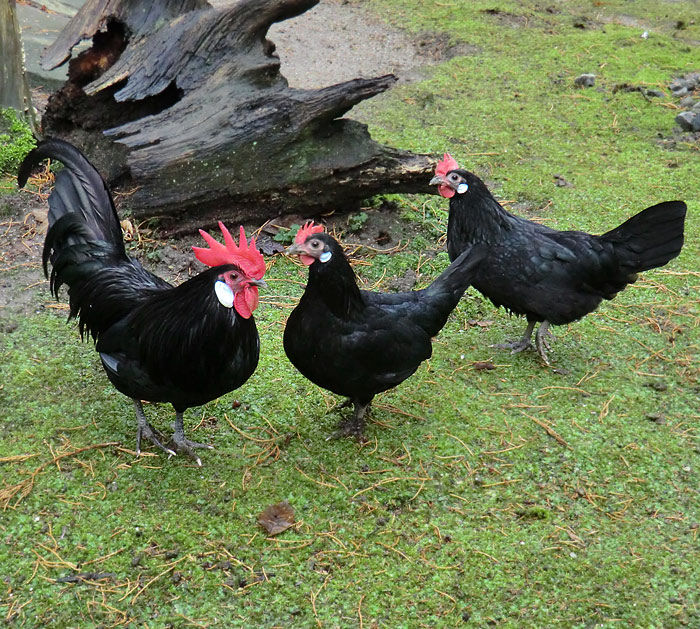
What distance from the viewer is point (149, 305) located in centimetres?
404

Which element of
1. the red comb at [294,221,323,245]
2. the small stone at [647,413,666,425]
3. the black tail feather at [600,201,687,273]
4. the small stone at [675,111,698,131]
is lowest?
the small stone at [675,111,698,131]

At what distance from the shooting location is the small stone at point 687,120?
863cm

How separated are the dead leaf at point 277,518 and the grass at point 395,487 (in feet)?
0.16

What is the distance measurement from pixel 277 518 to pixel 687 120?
7432 millimetres

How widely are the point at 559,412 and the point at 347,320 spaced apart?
5.83 feet

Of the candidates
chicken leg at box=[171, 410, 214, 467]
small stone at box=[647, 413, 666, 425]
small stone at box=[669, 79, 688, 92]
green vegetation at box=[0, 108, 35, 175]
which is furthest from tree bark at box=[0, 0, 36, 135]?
small stone at box=[669, 79, 688, 92]

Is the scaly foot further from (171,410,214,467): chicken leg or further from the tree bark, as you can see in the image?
the tree bark

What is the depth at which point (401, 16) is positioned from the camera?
11797mm

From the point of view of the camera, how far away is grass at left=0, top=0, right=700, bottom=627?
3.51 meters

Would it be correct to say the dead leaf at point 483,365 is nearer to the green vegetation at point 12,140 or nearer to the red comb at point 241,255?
the red comb at point 241,255

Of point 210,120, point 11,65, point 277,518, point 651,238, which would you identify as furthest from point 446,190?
point 11,65

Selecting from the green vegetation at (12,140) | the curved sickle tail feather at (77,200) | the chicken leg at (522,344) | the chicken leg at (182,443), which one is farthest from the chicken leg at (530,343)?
the green vegetation at (12,140)

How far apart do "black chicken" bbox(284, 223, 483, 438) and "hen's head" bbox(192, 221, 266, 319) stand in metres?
0.26

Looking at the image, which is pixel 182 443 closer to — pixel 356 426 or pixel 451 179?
pixel 356 426
